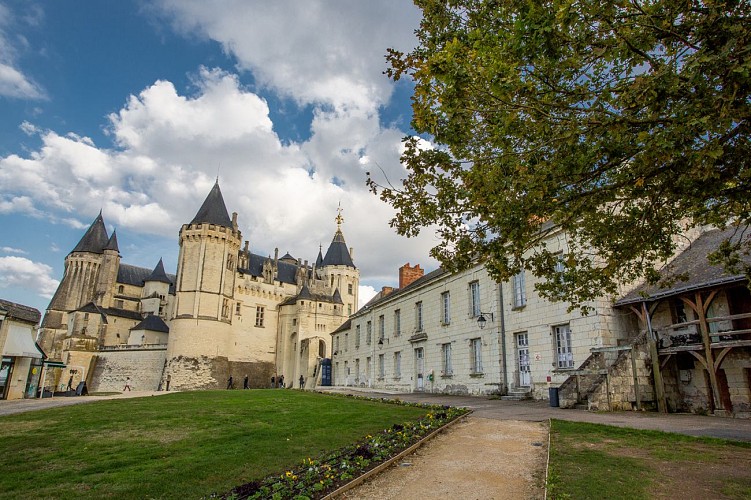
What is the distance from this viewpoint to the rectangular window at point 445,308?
74.5ft

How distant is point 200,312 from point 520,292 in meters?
35.7

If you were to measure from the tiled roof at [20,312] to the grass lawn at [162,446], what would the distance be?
7.29m

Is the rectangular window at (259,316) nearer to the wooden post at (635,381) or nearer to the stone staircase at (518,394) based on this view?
the stone staircase at (518,394)

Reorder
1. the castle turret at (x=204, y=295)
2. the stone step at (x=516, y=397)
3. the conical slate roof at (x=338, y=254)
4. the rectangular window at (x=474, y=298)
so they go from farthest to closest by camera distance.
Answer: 1. the conical slate roof at (x=338, y=254)
2. the castle turret at (x=204, y=295)
3. the rectangular window at (x=474, y=298)
4. the stone step at (x=516, y=397)

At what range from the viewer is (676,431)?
332 inches

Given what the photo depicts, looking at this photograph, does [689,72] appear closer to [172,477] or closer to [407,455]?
[407,455]

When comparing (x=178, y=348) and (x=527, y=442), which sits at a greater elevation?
(x=178, y=348)

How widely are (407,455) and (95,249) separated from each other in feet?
210

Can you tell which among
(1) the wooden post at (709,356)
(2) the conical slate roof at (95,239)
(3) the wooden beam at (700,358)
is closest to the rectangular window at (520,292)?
(3) the wooden beam at (700,358)

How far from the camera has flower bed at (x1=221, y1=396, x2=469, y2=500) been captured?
5.30m

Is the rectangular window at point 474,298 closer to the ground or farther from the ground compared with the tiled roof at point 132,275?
closer to the ground

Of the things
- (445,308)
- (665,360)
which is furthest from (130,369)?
(665,360)

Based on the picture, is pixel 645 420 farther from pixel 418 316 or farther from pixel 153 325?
pixel 153 325

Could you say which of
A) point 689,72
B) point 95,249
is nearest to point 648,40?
point 689,72
